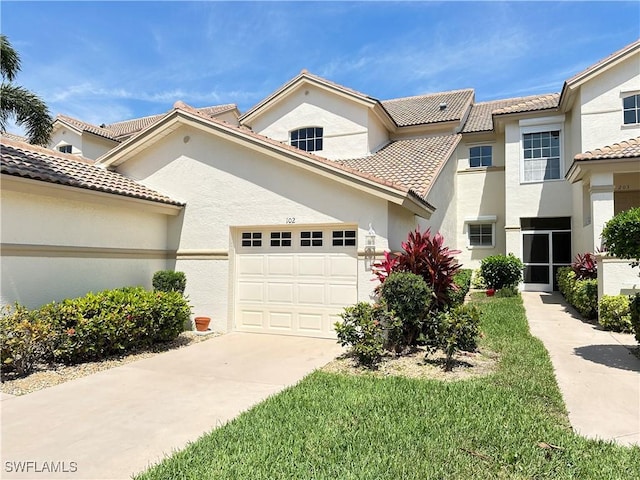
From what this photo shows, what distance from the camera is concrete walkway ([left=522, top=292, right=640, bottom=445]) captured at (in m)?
5.09

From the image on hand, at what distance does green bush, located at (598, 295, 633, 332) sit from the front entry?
815 centimetres

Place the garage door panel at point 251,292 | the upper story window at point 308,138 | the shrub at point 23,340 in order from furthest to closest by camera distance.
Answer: the upper story window at point 308,138, the garage door panel at point 251,292, the shrub at point 23,340

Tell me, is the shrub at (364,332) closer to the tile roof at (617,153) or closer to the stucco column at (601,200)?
the stucco column at (601,200)

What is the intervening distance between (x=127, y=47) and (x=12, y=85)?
1412cm

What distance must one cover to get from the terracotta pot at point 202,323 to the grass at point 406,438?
16.9 ft

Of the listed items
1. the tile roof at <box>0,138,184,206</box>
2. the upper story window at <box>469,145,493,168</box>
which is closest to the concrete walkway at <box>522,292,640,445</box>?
the tile roof at <box>0,138,184,206</box>

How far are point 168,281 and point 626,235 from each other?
34.2ft

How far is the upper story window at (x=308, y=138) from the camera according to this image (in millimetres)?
17078

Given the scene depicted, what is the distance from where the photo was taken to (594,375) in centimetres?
697

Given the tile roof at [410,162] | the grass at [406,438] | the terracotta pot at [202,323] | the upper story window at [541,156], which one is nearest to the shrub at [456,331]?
the grass at [406,438]

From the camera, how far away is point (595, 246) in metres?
12.4

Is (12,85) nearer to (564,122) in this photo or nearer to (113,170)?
(113,170)

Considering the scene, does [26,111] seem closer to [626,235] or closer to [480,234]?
[480,234]

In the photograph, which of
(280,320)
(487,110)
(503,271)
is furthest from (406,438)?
(487,110)
